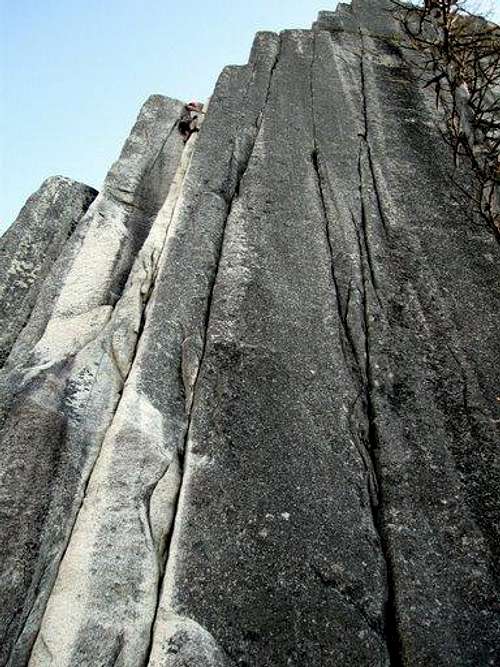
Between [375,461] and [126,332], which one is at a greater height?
[126,332]

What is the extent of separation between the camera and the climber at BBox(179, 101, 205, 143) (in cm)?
540

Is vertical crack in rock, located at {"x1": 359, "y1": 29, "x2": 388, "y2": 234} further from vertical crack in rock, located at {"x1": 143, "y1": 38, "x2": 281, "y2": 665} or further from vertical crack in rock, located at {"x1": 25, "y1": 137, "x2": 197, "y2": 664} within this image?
vertical crack in rock, located at {"x1": 25, "y1": 137, "x2": 197, "y2": 664}

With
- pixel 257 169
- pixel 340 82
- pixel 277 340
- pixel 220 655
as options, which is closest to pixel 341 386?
pixel 277 340

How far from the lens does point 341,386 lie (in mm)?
3135

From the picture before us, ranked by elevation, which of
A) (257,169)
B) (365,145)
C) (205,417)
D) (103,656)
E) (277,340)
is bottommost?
(103,656)

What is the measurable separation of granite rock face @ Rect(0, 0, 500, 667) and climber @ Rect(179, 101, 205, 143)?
0.61 meters

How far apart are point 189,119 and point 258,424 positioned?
399 cm

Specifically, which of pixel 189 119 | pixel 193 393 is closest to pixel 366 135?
pixel 189 119

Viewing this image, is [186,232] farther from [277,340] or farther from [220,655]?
[220,655]

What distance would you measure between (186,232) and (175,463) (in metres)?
1.84

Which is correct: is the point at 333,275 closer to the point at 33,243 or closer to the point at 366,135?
the point at 366,135

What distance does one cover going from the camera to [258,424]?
2861 mm

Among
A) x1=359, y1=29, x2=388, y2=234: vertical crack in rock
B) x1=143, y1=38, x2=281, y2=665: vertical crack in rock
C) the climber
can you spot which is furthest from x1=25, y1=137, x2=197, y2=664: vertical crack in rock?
x1=359, y1=29, x2=388, y2=234: vertical crack in rock

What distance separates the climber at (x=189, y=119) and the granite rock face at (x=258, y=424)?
2.00ft
